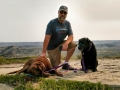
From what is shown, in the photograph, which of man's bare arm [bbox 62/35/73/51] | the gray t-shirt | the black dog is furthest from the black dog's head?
the gray t-shirt

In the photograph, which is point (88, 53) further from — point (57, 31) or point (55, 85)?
point (55, 85)

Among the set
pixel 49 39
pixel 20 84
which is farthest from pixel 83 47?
pixel 20 84

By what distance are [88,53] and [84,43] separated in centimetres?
31

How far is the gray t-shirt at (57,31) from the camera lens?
686 cm

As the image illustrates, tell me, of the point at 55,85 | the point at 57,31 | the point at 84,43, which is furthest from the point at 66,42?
the point at 55,85

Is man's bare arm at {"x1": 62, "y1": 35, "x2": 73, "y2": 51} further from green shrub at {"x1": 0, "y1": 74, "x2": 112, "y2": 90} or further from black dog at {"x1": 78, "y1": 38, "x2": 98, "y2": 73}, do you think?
green shrub at {"x1": 0, "y1": 74, "x2": 112, "y2": 90}

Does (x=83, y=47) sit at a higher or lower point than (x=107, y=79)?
higher

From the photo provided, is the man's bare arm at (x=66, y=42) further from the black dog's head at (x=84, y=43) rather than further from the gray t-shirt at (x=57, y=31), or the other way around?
the black dog's head at (x=84, y=43)

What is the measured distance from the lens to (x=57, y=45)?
7.30 metres

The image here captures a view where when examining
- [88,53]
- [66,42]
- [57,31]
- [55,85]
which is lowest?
[55,85]

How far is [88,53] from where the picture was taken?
6543 millimetres

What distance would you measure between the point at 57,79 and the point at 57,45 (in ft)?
6.16

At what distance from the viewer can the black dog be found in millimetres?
6449

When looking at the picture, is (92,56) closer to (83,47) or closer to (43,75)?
(83,47)
